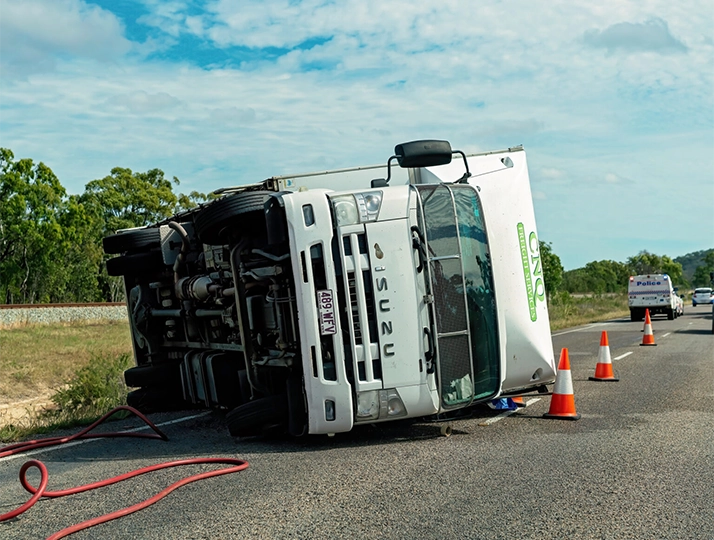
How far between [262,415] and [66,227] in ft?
167

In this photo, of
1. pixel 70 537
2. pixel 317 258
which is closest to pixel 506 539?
pixel 70 537

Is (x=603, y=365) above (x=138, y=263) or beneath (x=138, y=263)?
beneath

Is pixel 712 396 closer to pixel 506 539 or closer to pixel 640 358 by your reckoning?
pixel 640 358

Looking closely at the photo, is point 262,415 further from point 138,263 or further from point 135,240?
point 135,240

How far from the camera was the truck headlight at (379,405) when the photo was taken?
7016 millimetres

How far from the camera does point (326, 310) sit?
6980 mm

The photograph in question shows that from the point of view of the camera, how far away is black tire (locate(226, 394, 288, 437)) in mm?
7418

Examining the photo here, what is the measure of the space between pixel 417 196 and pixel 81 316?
1541 inches

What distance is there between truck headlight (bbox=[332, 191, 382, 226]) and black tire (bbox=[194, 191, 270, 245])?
763 mm

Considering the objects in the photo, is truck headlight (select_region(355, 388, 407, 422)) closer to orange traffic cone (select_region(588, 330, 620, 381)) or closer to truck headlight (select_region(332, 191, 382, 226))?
truck headlight (select_region(332, 191, 382, 226))

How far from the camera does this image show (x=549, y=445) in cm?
725

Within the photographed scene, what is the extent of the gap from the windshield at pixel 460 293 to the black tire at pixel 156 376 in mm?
4307

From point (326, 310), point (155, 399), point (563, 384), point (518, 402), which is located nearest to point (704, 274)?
point (518, 402)

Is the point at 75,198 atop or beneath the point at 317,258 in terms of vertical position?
atop
